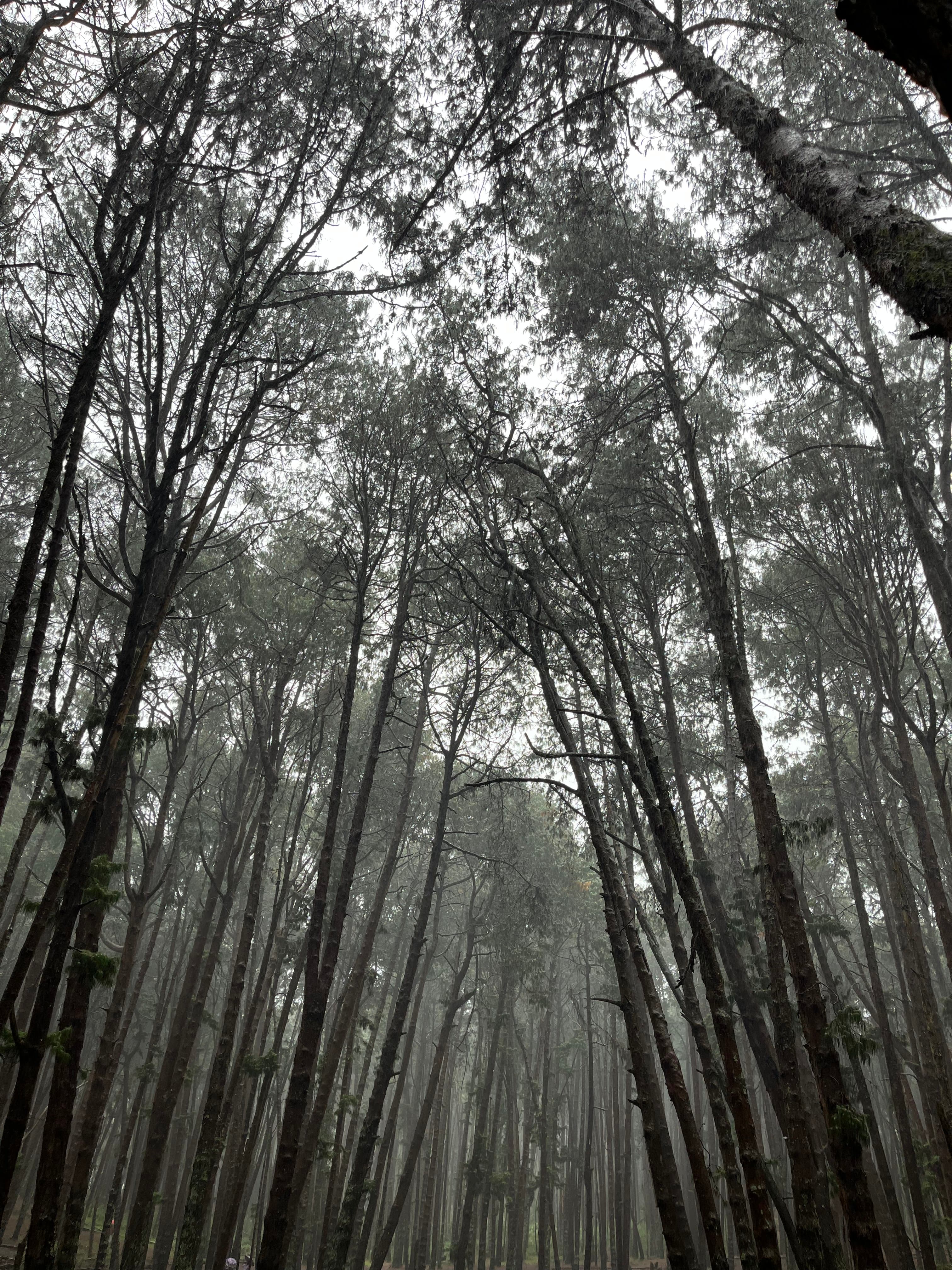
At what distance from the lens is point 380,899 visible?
10.0 metres

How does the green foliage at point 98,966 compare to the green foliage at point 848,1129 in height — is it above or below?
above

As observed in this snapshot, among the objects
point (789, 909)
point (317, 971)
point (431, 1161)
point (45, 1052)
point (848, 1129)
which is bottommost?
point (431, 1161)

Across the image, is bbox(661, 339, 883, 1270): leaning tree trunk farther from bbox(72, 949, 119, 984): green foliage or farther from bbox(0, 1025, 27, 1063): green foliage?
bbox(0, 1025, 27, 1063): green foliage

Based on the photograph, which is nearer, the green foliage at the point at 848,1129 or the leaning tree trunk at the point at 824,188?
the leaning tree trunk at the point at 824,188

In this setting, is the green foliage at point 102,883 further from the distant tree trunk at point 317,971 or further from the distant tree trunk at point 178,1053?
the distant tree trunk at point 178,1053

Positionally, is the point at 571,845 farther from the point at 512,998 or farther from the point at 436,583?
the point at 436,583

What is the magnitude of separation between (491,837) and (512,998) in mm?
3803

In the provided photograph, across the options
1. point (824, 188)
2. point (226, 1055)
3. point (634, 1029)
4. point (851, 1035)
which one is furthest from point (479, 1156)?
point (824, 188)

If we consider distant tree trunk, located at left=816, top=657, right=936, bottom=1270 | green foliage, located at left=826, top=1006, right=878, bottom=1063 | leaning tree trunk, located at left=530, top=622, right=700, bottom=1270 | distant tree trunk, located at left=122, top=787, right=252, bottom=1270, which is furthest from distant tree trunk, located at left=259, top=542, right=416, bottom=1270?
distant tree trunk, located at left=816, top=657, right=936, bottom=1270

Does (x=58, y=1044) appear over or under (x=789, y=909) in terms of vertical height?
under

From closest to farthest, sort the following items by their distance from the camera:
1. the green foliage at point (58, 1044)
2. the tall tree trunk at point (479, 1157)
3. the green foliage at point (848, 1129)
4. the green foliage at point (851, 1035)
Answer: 1. the green foliage at point (58, 1044)
2. the green foliage at point (848, 1129)
3. the green foliage at point (851, 1035)
4. the tall tree trunk at point (479, 1157)

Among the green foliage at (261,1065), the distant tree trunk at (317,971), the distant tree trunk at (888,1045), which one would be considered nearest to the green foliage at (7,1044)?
the distant tree trunk at (317,971)

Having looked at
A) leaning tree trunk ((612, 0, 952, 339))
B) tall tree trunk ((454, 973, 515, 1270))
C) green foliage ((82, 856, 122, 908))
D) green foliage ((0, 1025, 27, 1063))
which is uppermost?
leaning tree trunk ((612, 0, 952, 339))

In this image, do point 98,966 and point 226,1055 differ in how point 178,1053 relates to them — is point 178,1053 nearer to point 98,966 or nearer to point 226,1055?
point 226,1055
